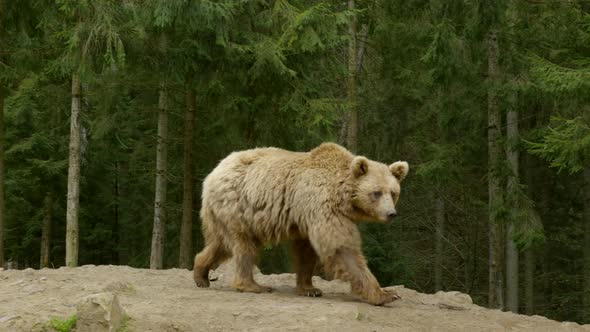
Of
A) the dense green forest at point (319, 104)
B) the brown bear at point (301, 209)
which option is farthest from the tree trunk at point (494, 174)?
the brown bear at point (301, 209)

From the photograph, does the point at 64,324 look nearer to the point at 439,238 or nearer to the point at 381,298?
the point at 381,298

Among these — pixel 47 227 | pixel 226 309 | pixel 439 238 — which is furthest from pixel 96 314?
pixel 439 238

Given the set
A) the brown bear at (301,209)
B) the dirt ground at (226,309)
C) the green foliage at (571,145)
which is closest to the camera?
the dirt ground at (226,309)

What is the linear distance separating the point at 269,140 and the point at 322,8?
325cm

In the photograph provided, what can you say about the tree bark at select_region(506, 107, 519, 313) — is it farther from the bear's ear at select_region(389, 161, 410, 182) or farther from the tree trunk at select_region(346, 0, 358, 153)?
the bear's ear at select_region(389, 161, 410, 182)

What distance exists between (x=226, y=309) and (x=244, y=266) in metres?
1.61

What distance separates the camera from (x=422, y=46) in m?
18.0

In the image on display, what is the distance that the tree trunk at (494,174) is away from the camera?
1641 cm

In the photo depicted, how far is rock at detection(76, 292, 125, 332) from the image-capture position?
6121mm

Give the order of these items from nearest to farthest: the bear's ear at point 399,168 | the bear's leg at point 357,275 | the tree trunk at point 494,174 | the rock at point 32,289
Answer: the rock at point 32,289
the bear's leg at point 357,275
the bear's ear at point 399,168
the tree trunk at point 494,174

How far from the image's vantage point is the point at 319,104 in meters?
14.1

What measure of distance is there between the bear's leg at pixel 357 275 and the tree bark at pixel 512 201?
859 cm

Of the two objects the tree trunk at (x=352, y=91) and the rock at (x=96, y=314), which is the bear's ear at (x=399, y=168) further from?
the tree trunk at (x=352, y=91)

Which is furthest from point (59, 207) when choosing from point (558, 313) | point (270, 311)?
point (270, 311)
